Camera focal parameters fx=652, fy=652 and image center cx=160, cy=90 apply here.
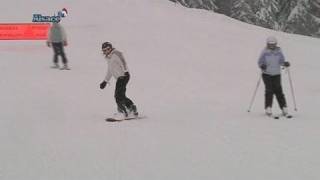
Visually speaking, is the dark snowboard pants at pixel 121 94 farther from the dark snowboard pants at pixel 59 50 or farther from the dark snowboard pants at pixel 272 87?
the dark snowboard pants at pixel 59 50

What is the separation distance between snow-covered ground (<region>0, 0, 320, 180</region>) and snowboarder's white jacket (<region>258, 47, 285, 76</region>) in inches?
40.9

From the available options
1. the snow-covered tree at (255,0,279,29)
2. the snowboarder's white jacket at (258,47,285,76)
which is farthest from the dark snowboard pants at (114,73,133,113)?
the snow-covered tree at (255,0,279,29)

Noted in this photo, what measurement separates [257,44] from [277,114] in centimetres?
1462

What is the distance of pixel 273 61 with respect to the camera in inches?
534

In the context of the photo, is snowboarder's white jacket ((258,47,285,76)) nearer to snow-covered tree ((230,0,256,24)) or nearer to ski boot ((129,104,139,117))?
ski boot ((129,104,139,117))

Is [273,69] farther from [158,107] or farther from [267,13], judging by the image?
[267,13]

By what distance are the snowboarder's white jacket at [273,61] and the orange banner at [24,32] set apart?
52.5ft

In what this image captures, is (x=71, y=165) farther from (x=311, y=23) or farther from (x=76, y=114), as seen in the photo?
(x=311, y=23)

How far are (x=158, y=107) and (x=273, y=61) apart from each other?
3154 millimetres

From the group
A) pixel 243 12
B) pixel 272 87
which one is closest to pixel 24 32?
pixel 272 87

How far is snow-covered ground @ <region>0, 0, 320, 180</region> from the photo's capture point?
9250 mm

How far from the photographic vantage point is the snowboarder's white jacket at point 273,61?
13.6 m

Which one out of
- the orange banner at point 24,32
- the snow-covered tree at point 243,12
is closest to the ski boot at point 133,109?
the orange banner at point 24,32

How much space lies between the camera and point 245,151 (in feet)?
33.1
